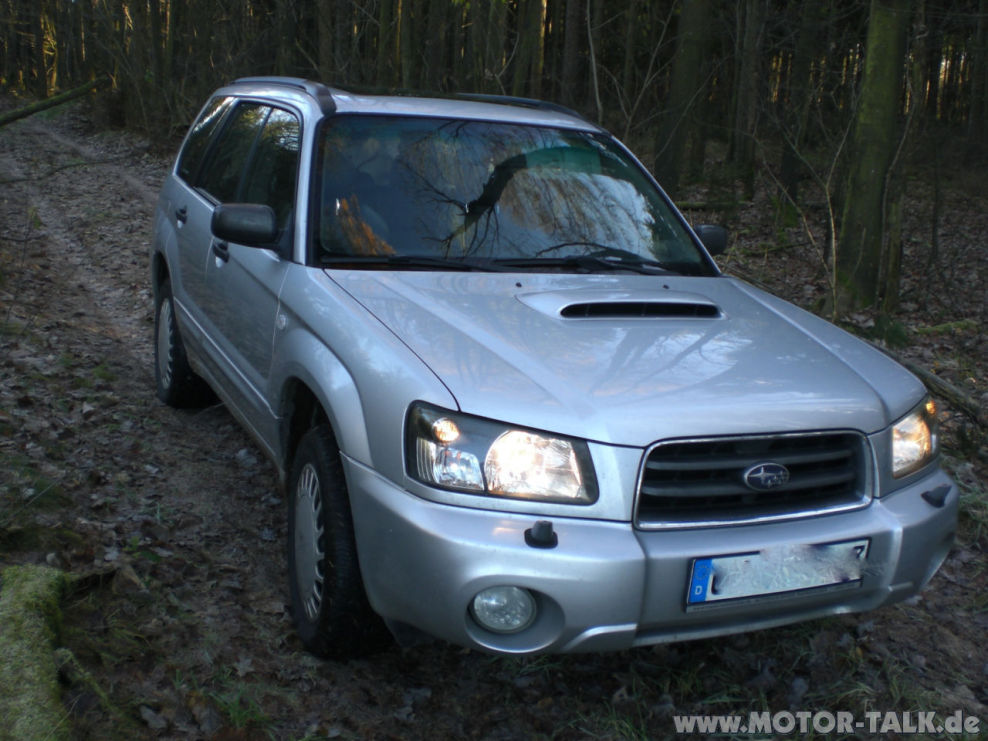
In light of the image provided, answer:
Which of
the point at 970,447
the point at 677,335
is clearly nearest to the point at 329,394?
the point at 677,335

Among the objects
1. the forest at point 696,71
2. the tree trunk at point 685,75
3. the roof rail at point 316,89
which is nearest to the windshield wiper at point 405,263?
the roof rail at point 316,89

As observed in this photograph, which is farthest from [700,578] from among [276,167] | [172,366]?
[172,366]

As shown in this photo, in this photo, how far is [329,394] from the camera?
2.78 metres

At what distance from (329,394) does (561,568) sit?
3.01ft

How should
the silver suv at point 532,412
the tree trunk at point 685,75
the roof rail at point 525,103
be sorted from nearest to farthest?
1. the silver suv at point 532,412
2. the roof rail at point 525,103
3. the tree trunk at point 685,75

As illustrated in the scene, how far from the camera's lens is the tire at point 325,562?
2.75 meters

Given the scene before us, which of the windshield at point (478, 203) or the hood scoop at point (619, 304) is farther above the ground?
the windshield at point (478, 203)

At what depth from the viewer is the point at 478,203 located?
11.9ft

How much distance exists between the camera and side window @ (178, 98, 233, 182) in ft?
16.7

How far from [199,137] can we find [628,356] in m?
3.56

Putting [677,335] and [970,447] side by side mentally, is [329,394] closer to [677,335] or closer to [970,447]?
[677,335]

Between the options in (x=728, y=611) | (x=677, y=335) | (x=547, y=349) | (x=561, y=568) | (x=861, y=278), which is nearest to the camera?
(x=561, y=568)

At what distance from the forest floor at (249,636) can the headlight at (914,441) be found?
2.55ft

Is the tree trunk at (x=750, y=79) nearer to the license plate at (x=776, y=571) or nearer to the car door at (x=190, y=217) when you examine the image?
the car door at (x=190, y=217)
